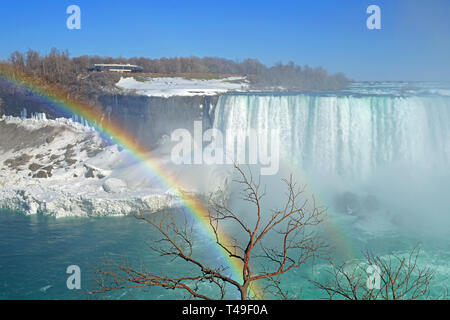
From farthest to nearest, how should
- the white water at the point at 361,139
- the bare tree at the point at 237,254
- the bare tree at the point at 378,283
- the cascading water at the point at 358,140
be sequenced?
1. the white water at the point at 361,139
2. the cascading water at the point at 358,140
3. the bare tree at the point at 378,283
4. the bare tree at the point at 237,254

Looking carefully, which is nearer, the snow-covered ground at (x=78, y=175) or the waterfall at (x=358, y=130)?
the snow-covered ground at (x=78, y=175)

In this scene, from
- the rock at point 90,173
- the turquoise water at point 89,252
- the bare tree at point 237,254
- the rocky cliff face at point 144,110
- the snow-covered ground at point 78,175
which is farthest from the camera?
the rocky cliff face at point 144,110

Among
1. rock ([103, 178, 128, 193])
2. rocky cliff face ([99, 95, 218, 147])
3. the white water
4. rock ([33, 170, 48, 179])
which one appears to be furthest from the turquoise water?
rocky cliff face ([99, 95, 218, 147])

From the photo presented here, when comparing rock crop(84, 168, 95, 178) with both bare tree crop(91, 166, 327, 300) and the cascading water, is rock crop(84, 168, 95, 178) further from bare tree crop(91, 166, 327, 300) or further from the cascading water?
the cascading water

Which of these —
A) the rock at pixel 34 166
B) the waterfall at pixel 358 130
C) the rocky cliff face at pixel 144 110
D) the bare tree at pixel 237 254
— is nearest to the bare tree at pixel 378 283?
the bare tree at pixel 237 254

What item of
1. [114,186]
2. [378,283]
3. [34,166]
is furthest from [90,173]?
[378,283]

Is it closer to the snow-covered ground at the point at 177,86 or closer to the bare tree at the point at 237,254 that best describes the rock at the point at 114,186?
the bare tree at the point at 237,254
